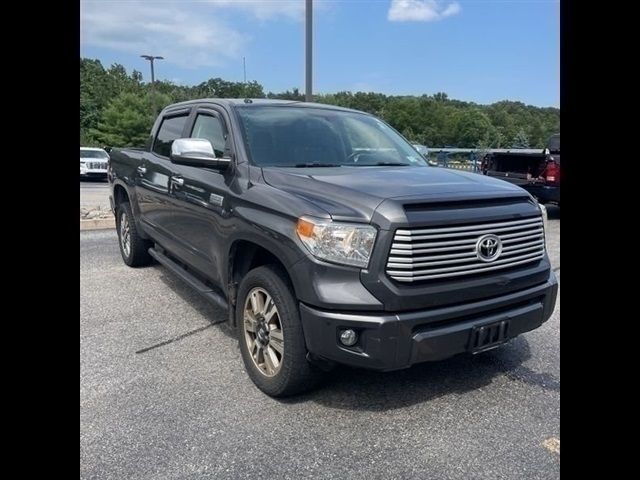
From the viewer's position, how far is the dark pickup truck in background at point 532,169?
33.9ft

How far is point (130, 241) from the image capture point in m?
6.34

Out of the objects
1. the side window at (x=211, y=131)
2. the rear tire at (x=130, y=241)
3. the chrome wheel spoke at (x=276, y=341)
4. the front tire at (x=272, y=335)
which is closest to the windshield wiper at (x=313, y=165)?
the side window at (x=211, y=131)

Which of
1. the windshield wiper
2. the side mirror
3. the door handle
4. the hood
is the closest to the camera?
the hood

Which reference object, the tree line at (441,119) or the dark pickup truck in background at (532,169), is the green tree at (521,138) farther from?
the dark pickup truck in background at (532,169)

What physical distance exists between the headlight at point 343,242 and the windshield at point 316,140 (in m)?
1.09

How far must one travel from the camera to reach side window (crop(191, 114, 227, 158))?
4.10 m

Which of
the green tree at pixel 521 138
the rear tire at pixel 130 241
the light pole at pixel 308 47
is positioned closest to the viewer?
the rear tire at pixel 130 241

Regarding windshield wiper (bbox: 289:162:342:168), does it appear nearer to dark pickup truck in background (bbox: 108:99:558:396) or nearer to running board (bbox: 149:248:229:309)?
dark pickup truck in background (bbox: 108:99:558:396)

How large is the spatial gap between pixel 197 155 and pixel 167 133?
1895 mm

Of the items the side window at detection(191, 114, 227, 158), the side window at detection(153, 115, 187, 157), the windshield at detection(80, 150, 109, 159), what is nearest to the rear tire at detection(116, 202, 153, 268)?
the side window at detection(153, 115, 187, 157)

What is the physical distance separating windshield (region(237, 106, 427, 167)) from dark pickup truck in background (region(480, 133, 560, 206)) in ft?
21.0
